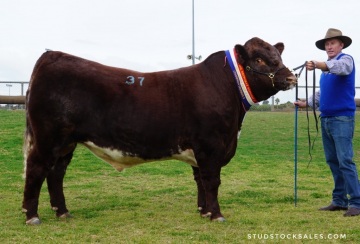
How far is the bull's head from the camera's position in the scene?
620 centimetres

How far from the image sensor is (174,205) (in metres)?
7.30

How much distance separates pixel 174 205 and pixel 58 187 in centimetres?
169

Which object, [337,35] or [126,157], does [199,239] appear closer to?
[126,157]

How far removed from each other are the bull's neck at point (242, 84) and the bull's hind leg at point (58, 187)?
2.48 metres

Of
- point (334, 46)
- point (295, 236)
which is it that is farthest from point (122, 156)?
point (334, 46)

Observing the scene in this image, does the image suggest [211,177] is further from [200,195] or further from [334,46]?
[334,46]

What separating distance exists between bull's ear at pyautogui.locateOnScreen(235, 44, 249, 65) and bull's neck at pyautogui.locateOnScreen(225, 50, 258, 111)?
53 mm

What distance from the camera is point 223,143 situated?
20.2ft

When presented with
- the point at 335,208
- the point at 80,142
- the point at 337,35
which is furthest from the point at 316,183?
the point at 80,142

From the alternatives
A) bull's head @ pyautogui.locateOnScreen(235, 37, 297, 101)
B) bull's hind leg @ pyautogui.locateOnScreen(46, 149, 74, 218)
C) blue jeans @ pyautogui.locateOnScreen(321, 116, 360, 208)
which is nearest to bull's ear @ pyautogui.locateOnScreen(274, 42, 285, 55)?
bull's head @ pyautogui.locateOnScreen(235, 37, 297, 101)

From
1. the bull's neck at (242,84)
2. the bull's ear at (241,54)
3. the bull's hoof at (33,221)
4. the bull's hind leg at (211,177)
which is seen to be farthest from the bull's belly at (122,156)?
the bull's ear at (241,54)

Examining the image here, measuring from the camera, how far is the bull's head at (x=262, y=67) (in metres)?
6.20

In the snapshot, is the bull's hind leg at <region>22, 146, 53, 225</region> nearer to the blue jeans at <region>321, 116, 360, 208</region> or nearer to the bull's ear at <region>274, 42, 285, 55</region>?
the bull's ear at <region>274, 42, 285, 55</region>

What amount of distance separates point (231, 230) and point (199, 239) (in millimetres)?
513
